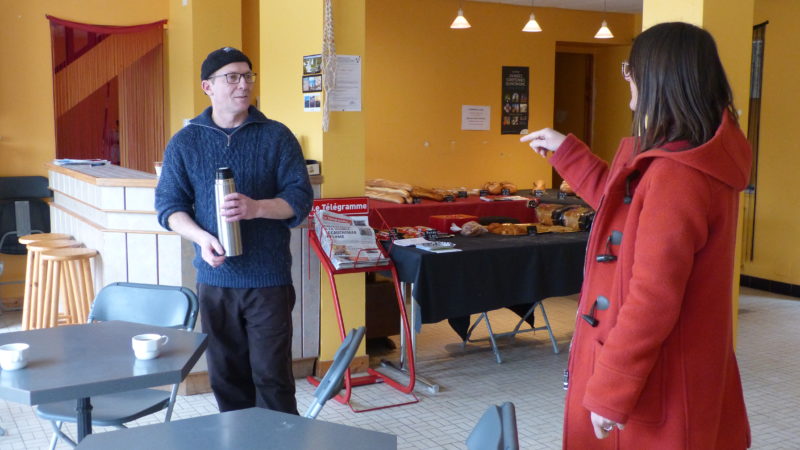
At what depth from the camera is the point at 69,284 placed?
15.4 feet

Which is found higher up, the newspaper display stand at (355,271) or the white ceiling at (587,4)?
the white ceiling at (587,4)

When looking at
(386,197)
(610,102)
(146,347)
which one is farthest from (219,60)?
(610,102)

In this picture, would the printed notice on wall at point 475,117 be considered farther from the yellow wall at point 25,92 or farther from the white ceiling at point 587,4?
the yellow wall at point 25,92

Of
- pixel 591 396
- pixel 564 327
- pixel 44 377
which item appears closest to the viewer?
pixel 591 396

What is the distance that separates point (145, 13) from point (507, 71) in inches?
155

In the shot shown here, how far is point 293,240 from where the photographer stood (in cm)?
450

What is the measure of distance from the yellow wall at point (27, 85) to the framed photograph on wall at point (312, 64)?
3159 mm

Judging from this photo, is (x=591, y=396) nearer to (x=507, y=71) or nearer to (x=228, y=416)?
(x=228, y=416)

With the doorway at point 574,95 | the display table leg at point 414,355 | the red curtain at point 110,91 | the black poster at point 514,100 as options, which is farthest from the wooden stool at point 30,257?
the doorway at point 574,95

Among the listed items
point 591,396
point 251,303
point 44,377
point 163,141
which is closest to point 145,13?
point 163,141

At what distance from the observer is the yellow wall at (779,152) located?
724cm

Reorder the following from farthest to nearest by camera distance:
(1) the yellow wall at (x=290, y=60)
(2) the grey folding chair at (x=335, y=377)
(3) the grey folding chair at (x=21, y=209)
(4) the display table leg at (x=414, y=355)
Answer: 1. (3) the grey folding chair at (x=21, y=209)
2. (1) the yellow wall at (x=290, y=60)
3. (4) the display table leg at (x=414, y=355)
4. (2) the grey folding chair at (x=335, y=377)

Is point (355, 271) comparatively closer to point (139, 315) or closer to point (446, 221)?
point (446, 221)

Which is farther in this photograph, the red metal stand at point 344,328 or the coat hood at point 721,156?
the red metal stand at point 344,328
